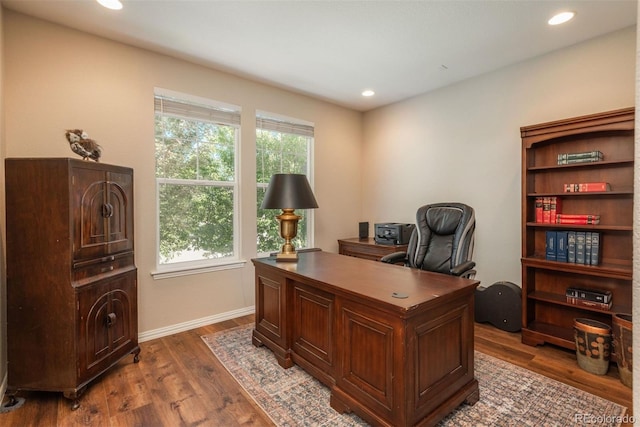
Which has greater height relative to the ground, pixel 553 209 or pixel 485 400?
pixel 553 209

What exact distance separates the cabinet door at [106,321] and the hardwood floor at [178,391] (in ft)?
0.58

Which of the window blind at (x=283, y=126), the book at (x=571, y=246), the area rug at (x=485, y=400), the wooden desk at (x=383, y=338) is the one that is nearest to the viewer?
the wooden desk at (x=383, y=338)

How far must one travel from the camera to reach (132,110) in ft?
9.16

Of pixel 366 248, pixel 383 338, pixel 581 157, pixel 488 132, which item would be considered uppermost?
pixel 488 132

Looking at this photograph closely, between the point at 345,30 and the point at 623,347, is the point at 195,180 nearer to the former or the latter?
the point at 345,30

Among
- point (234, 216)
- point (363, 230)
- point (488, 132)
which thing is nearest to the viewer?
point (488, 132)

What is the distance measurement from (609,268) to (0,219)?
430cm

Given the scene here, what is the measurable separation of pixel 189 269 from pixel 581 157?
12.0 feet

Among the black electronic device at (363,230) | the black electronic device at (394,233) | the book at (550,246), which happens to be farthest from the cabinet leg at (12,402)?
the book at (550,246)

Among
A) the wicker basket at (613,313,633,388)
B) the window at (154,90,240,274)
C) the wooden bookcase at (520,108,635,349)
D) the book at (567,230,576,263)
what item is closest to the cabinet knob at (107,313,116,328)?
the window at (154,90,240,274)

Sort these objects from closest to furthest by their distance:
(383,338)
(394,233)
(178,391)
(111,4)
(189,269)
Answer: (383,338) → (178,391) → (111,4) → (189,269) → (394,233)

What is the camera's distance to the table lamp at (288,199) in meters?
2.59

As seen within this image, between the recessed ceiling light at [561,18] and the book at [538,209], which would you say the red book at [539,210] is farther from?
the recessed ceiling light at [561,18]

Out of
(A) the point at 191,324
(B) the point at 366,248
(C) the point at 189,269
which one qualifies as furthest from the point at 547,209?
(A) the point at 191,324
